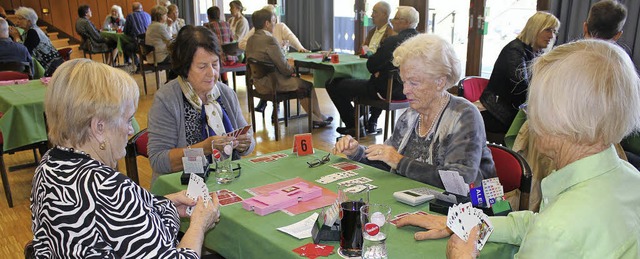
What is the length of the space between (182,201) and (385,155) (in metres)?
0.85

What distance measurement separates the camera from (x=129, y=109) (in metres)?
1.51

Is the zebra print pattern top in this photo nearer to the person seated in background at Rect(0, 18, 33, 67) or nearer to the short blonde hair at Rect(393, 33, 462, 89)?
the short blonde hair at Rect(393, 33, 462, 89)

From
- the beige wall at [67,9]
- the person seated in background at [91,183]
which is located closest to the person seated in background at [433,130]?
the person seated in background at [91,183]

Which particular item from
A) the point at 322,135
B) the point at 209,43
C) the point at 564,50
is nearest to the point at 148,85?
the point at 322,135

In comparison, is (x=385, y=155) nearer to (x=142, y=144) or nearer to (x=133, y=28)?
(x=142, y=144)

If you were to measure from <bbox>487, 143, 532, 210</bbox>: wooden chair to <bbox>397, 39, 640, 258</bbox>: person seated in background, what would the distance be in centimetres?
92

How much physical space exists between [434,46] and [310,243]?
3.73 ft

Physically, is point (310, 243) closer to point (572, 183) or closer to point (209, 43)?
point (572, 183)

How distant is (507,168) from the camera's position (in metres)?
2.29

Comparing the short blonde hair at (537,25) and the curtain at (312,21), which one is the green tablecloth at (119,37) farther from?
the short blonde hair at (537,25)

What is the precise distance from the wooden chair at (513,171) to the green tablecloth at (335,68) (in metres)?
3.28

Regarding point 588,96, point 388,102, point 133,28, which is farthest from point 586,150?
point 133,28

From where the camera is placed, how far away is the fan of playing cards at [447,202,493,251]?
52.8 inches

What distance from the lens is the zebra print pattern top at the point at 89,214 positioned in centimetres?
130
